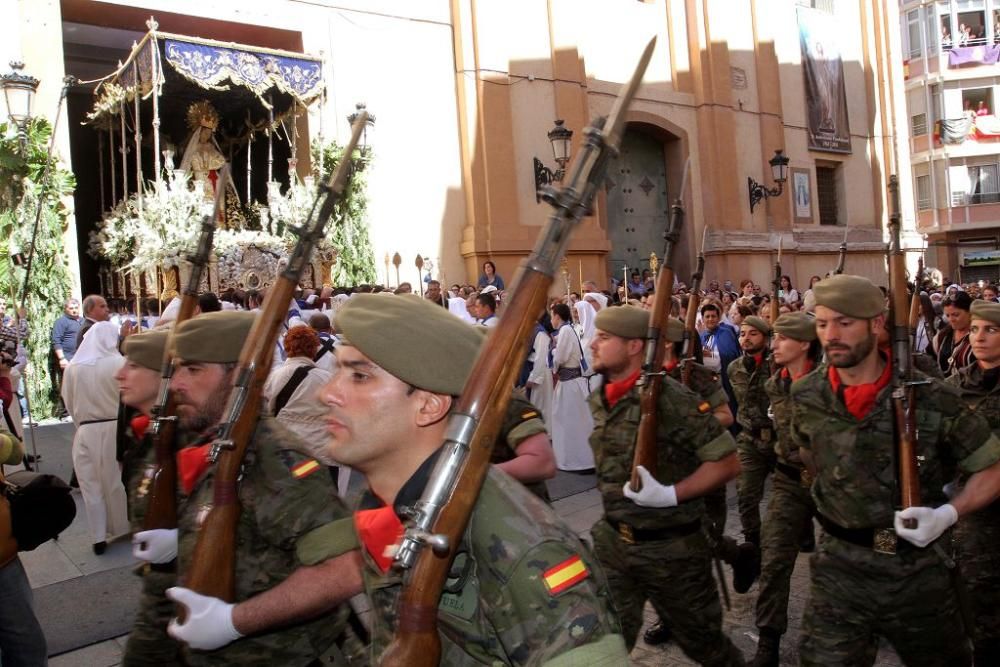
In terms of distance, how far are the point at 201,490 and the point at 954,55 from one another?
147 ft

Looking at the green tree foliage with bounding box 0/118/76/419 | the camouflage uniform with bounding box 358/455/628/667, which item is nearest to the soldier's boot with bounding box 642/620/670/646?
the camouflage uniform with bounding box 358/455/628/667

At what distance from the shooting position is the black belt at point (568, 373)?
9234mm

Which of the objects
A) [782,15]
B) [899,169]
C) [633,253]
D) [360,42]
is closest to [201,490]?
[360,42]

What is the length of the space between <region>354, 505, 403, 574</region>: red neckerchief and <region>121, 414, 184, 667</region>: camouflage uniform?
1.40 metres

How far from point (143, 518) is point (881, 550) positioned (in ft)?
9.07

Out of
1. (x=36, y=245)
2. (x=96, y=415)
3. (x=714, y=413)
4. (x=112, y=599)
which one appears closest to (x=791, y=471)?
(x=714, y=413)

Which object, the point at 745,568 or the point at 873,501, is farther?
the point at 745,568

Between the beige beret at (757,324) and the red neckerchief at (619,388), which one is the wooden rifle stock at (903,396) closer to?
the red neckerchief at (619,388)

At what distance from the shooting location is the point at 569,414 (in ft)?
30.0

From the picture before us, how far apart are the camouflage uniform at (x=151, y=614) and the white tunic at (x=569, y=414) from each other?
19.7 ft

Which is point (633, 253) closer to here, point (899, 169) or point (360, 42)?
point (360, 42)

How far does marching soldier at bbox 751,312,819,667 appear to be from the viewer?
4199 mm

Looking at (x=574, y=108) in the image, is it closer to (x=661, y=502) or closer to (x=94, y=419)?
(x=94, y=419)

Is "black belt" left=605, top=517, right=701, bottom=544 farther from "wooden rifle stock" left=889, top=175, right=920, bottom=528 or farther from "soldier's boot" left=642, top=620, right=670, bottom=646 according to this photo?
"soldier's boot" left=642, top=620, right=670, bottom=646
